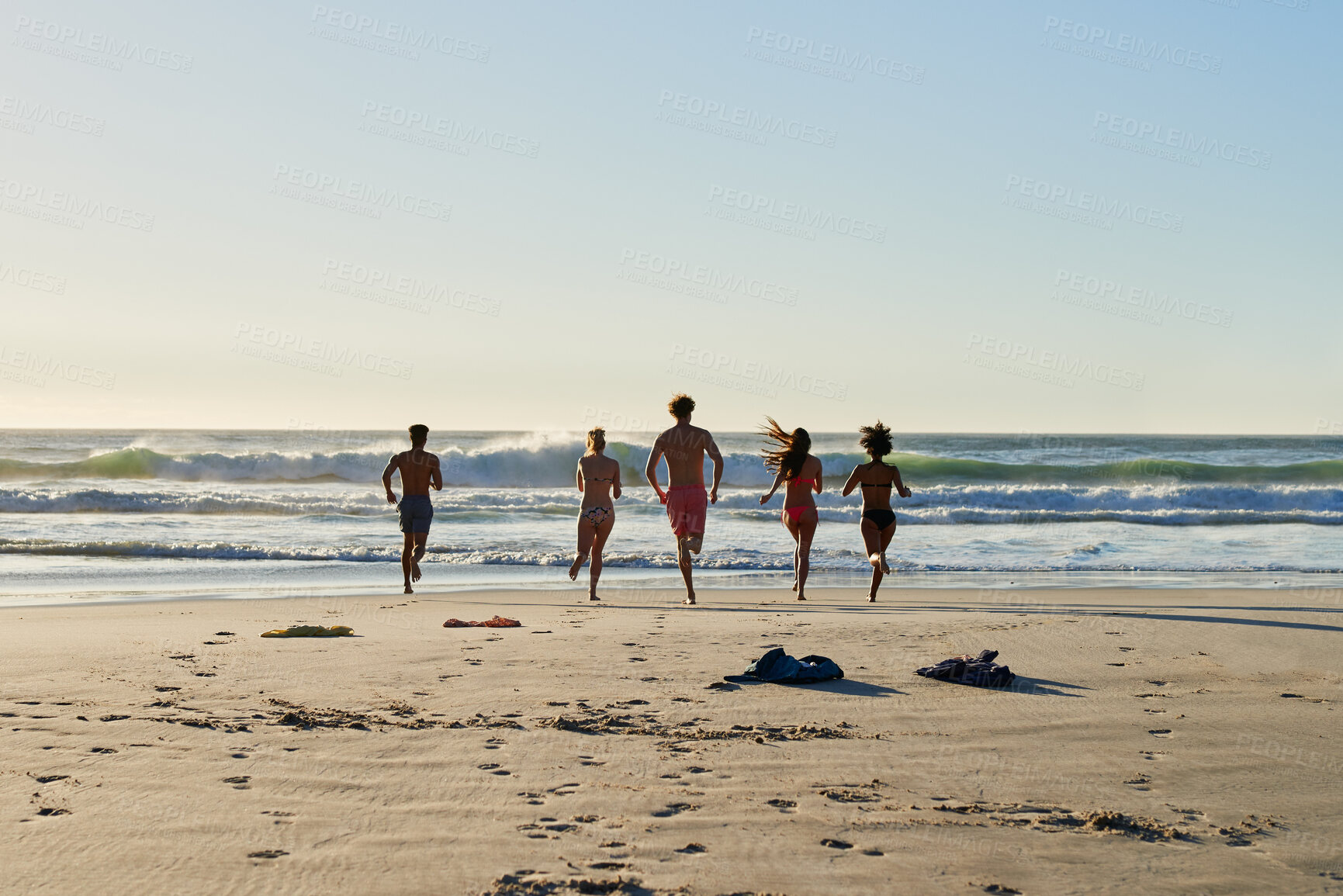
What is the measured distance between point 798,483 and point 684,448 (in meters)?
1.40

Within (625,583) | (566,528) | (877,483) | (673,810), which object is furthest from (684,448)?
Result: (566,528)

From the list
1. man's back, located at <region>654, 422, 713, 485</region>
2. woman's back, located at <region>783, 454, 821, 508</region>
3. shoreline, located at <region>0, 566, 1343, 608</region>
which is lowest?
shoreline, located at <region>0, 566, 1343, 608</region>

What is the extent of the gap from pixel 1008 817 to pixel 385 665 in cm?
392

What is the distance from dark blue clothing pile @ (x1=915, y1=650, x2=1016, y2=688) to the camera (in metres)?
5.42

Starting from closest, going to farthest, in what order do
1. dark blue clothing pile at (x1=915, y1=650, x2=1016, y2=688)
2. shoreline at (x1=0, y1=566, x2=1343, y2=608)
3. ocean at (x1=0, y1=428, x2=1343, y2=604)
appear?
dark blue clothing pile at (x1=915, y1=650, x2=1016, y2=688) < shoreline at (x1=0, y1=566, x2=1343, y2=608) < ocean at (x1=0, y1=428, x2=1343, y2=604)

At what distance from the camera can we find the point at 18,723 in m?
4.32

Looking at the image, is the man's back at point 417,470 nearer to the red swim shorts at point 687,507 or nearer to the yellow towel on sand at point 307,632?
the red swim shorts at point 687,507

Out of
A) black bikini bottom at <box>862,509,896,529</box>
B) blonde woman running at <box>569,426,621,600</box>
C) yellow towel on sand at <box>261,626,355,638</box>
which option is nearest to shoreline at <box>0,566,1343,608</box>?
blonde woman running at <box>569,426,621,600</box>

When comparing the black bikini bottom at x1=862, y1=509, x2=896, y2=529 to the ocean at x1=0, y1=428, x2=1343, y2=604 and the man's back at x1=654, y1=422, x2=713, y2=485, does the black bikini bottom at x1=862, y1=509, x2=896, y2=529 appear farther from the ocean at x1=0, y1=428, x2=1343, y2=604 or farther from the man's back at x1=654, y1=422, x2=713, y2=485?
the ocean at x1=0, y1=428, x2=1343, y2=604

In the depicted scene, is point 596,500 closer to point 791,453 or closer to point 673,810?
point 791,453

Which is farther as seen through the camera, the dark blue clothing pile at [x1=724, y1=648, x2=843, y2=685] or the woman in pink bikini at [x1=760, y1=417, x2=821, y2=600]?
the woman in pink bikini at [x1=760, y1=417, x2=821, y2=600]

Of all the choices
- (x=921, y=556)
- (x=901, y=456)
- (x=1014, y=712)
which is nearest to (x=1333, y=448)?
(x=901, y=456)

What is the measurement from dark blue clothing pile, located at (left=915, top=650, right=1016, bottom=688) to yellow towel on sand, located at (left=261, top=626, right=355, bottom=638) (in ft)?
13.9

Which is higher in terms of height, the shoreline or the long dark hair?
the long dark hair
